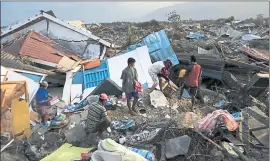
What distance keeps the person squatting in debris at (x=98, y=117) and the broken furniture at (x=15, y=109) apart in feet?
3.31

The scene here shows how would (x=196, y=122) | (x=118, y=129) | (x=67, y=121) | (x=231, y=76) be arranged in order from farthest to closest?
1. (x=231, y=76)
2. (x=67, y=121)
3. (x=118, y=129)
4. (x=196, y=122)

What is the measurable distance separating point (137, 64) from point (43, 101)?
3435 millimetres

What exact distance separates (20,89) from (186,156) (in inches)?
96.1

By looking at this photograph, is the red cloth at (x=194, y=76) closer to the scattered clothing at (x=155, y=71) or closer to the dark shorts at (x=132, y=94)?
the scattered clothing at (x=155, y=71)

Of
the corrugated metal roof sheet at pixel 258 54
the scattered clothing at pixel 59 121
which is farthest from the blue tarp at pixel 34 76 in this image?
the corrugated metal roof sheet at pixel 258 54

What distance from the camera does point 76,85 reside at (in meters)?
8.37

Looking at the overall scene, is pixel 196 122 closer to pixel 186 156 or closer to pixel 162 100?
pixel 186 156

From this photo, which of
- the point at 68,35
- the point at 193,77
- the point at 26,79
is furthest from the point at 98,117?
the point at 68,35

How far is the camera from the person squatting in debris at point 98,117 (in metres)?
5.59

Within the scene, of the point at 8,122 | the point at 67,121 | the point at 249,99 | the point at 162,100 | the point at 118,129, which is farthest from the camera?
the point at 162,100

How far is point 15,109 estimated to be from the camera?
4.56 meters

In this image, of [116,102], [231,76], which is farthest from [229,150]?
[231,76]

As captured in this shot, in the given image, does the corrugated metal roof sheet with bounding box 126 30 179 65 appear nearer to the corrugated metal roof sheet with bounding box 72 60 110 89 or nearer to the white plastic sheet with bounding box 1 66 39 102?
the corrugated metal roof sheet with bounding box 72 60 110 89

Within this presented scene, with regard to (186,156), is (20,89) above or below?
above
